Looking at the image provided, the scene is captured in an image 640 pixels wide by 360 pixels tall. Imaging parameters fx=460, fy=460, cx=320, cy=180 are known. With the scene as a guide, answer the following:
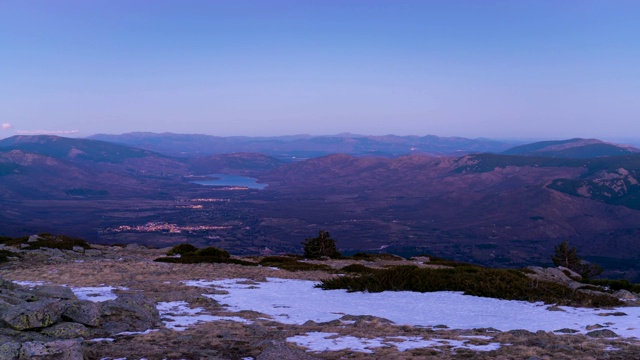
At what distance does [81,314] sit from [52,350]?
3448mm

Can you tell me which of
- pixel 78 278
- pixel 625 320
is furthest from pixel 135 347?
pixel 625 320

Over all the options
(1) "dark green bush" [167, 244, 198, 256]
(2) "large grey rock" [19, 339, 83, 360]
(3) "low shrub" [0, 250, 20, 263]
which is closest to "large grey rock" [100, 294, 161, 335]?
(2) "large grey rock" [19, 339, 83, 360]

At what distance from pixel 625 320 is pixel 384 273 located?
39.1 ft

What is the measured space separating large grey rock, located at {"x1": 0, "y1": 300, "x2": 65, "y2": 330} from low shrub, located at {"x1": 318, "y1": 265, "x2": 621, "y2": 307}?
1480cm

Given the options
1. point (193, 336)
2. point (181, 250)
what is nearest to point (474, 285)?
point (193, 336)

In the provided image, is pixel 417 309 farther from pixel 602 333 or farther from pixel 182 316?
pixel 182 316

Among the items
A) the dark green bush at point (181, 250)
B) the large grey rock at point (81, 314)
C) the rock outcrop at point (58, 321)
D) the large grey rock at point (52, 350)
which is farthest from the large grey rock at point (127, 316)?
the dark green bush at point (181, 250)

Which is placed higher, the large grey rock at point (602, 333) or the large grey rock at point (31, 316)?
the large grey rock at point (31, 316)

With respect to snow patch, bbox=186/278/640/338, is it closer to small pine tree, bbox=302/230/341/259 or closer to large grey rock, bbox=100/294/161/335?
large grey rock, bbox=100/294/161/335

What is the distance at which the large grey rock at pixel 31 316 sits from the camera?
1309 centimetres

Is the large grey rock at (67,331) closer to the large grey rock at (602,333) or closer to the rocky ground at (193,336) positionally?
the rocky ground at (193,336)

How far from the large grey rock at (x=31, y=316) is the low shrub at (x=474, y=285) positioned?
14.8 meters

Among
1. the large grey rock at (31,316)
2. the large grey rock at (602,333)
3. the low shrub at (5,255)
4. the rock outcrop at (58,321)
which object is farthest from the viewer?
the low shrub at (5,255)

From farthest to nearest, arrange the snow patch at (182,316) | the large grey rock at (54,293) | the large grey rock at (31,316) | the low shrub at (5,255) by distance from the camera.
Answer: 1. the low shrub at (5,255)
2. the large grey rock at (54,293)
3. the snow patch at (182,316)
4. the large grey rock at (31,316)
